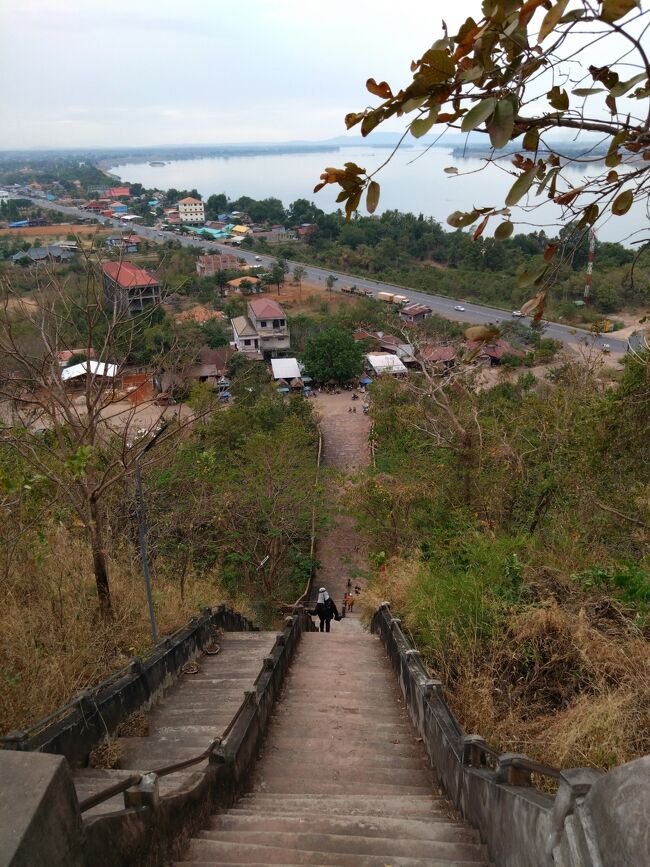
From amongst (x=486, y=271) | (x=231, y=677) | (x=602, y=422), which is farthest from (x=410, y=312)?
(x=231, y=677)

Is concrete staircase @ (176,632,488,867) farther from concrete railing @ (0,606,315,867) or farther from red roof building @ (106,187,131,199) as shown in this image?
red roof building @ (106,187,131,199)

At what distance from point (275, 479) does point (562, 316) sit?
3412cm

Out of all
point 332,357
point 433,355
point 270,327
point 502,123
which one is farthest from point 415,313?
point 502,123

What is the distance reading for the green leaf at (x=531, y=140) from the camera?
5.76ft

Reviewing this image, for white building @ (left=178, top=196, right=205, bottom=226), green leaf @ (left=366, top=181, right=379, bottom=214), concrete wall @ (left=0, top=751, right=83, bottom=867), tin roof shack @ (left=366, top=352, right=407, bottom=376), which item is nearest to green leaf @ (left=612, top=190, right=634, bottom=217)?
green leaf @ (left=366, top=181, right=379, bottom=214)

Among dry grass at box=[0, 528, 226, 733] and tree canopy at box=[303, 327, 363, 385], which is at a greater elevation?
dry grass at box=[0, 528, 226, 733]

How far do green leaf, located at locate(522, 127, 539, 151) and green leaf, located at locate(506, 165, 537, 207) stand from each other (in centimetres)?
22

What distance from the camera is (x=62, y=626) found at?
5375mm

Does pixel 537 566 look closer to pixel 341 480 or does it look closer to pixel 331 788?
pixel 331 788

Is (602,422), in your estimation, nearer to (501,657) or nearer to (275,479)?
(501,657)

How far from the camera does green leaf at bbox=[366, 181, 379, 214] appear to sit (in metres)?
1.64

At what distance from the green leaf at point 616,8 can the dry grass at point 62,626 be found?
15.6 feet

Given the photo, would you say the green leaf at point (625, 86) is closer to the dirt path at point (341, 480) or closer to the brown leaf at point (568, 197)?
the brown leaf at point (568, 197)

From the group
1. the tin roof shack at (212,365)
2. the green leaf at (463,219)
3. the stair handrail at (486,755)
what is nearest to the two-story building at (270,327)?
the tin roof shack at (212,365)
